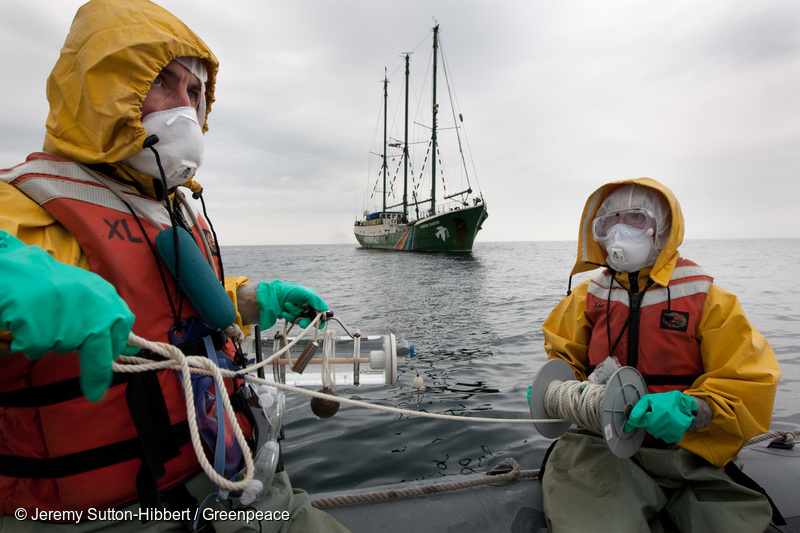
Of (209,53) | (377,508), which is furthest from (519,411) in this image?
(209,53)

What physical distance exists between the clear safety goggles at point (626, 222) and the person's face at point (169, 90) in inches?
107

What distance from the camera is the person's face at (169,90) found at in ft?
5.51

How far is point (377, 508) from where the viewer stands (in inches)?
110

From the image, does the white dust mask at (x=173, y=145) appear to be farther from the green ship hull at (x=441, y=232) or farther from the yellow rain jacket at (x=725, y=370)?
the green ship hull at (x=441, y=232)

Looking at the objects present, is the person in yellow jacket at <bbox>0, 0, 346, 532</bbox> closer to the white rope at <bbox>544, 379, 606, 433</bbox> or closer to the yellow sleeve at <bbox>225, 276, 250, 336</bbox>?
the yellow sleeve at <bbox>225, 276, 250, 336</bbox>

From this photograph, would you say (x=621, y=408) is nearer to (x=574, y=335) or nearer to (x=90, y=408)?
(x=574, y=335)

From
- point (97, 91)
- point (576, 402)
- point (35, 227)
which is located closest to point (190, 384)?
point (35, 227)

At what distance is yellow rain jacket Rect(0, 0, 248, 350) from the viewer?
1.42m

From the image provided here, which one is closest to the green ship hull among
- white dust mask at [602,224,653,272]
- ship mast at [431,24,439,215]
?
ship mast at [431,24,439,215]

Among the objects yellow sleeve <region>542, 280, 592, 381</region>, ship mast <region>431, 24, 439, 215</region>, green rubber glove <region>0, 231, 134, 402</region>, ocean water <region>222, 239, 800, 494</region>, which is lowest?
ocean water <region>222, 239, 800, 494</region>

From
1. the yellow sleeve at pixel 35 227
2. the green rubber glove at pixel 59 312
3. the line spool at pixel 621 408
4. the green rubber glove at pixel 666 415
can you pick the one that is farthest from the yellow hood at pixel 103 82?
the green rubber glove at pixel 666 415

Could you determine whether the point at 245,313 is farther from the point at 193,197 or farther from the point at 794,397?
the point at 794,397

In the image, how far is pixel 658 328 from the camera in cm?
264

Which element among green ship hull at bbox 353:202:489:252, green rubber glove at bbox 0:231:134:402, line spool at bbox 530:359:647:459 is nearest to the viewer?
green rubber glove at bbox 0:231:134:402
